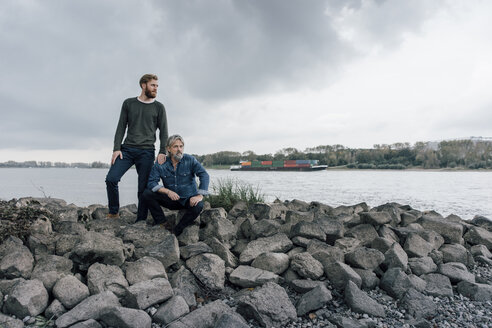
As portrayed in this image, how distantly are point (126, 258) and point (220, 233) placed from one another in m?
1.18

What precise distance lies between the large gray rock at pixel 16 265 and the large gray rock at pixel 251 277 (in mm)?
2029

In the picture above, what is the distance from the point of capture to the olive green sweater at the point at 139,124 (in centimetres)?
502

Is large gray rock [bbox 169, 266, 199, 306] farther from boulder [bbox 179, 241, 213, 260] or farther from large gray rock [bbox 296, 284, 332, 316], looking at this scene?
large gray rock [bbox 296, 284, 332, 316]

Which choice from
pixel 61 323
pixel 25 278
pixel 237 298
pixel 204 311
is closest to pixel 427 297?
pixel 237 298

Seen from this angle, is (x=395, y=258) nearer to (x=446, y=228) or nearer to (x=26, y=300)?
(x=446, y=228)

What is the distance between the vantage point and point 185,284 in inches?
136

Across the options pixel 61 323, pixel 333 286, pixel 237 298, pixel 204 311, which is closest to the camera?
pixel 61 323

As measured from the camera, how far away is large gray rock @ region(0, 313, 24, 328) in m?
2.70

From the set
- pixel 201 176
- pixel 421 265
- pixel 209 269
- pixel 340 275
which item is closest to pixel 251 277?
pixel 209 269

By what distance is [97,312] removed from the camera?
2.84 metres

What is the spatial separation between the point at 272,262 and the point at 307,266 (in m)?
0.38

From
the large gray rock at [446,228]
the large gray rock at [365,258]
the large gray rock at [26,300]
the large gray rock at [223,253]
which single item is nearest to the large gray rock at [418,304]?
the large gray rock at [365,258]

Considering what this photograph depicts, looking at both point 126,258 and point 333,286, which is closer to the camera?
point 333,286

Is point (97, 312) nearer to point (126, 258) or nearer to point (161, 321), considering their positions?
point (161, 321)
